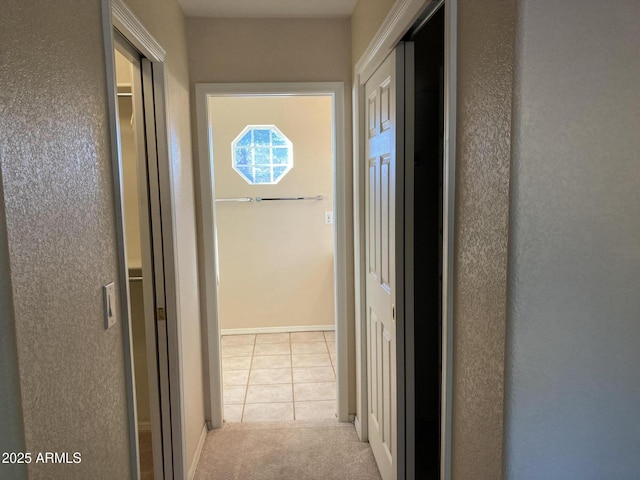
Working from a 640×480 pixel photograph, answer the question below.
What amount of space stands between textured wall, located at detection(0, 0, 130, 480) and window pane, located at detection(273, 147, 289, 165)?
10.7 ft

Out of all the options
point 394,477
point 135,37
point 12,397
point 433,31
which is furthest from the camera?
point 433,31

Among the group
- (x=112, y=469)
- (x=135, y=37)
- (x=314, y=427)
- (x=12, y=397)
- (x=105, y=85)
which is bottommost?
(x=314, y=427)

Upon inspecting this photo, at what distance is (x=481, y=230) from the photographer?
3.81 feet

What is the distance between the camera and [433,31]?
7.96 ft

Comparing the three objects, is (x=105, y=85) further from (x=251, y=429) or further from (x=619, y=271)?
(x=251, y=429)

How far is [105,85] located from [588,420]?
4.93ft

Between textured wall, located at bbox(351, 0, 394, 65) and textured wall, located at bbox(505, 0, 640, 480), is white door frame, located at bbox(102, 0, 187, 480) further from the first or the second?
textured wall, located at bbox(505, 0, 640, 480)

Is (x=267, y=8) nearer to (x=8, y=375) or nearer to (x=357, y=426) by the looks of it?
(x=8, y=375)

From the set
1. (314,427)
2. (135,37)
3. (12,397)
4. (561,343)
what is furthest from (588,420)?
(314,427)

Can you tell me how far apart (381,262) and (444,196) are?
3.24 ft

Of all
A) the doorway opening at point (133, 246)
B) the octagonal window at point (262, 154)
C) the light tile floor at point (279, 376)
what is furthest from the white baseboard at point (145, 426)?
the octagonal window at point (262, 154)

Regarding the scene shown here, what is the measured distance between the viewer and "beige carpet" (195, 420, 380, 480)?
8.39ft

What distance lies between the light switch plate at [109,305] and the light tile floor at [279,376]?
1.97 m

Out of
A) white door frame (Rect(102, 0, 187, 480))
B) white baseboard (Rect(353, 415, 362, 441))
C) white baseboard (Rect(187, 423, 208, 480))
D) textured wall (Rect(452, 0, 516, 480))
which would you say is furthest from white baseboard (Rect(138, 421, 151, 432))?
textured wall (Rect(452, 0, 516, 480))
